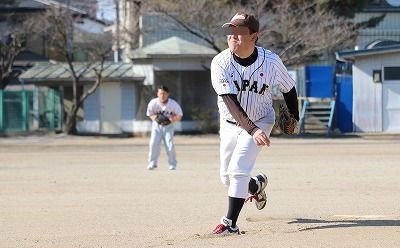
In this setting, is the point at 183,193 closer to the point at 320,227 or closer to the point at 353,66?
the point at 320,227

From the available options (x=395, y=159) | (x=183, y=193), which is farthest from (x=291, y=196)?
(x=395, y=159)

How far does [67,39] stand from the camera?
37.8m

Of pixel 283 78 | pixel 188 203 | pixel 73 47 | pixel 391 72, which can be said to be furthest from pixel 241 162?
pixel 73 47

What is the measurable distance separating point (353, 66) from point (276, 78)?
91.2 feet

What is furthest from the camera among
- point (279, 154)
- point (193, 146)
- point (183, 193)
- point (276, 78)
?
point (193, 146)

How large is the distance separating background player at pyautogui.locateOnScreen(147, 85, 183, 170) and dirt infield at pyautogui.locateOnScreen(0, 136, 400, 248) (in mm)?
285

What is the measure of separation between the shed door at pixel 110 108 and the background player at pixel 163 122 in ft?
64.3

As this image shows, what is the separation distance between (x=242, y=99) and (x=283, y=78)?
48 centimetres

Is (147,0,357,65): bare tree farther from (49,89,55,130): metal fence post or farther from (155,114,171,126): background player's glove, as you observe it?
(155,114,171,126): background player's glove

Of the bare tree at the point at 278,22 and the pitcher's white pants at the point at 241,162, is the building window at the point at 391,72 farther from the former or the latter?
the pitcher's white pants at the point at 241,162

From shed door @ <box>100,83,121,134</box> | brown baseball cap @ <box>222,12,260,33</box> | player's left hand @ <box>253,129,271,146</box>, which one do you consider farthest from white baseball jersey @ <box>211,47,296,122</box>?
shed door @ <box>100,83,121,134</box>

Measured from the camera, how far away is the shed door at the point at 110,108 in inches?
1511

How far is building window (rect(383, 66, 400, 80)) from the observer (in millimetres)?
35625

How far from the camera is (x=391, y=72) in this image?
3569 centimetres
